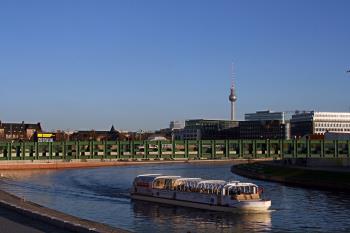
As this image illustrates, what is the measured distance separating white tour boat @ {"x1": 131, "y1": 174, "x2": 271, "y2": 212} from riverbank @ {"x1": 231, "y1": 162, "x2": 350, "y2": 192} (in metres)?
26.6

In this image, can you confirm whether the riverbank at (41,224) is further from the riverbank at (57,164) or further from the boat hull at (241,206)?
the riverbank at (57,164)

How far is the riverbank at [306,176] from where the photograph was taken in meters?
89.9

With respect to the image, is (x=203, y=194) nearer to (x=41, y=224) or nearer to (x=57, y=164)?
(x=41, y=224)

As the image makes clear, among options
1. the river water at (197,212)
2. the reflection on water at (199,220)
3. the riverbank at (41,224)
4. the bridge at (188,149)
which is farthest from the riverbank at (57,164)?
the riverbank at (41,224)

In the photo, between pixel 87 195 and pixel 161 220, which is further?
pixel 87 195

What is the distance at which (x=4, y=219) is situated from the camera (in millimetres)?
36188

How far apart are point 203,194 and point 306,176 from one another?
3975 cm

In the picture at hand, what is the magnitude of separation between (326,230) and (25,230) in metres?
25.8

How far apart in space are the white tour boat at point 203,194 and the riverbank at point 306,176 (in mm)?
26614

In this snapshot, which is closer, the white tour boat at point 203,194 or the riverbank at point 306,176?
the white tour boat at point 203,194

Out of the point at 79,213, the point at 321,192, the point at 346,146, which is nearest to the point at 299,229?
the point at 79,213

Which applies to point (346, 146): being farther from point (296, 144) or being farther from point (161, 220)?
point (161, 220)

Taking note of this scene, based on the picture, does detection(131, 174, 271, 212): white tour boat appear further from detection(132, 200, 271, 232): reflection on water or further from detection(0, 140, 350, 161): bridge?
detection(0, 140, 350, 161): bridge

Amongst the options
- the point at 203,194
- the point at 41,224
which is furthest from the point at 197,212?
the point at 41,224
